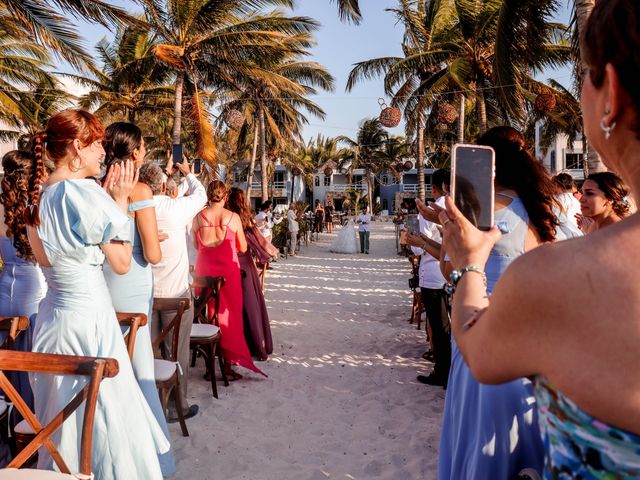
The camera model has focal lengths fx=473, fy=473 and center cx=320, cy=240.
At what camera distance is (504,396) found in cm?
191

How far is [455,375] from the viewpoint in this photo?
2195mm

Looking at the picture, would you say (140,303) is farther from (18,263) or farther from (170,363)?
(18,263)

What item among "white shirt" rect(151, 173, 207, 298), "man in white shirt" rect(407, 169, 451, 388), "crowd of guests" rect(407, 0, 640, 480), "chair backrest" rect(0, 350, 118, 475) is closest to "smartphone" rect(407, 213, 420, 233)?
"man in white shirt" rect(407, 169, 451, 388)

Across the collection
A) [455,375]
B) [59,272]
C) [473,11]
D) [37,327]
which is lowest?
[455,375]

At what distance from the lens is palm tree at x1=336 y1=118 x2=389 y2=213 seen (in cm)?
4669

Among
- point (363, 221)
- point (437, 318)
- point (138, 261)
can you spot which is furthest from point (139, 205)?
point (363, 221)

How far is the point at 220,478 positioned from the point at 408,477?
4.22 feet

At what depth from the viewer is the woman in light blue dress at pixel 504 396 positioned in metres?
1.83

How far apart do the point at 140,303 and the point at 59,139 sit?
1.17m

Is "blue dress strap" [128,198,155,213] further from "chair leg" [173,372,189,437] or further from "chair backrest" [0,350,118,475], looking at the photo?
"chair leg" [173,372,189,437]

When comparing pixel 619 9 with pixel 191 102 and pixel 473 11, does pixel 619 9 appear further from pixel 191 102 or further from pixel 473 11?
pixel 191 102

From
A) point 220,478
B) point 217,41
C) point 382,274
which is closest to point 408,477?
point 220,478

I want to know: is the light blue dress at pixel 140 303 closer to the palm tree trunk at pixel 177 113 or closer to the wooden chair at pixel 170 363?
the wooden chair at pixel 170 363

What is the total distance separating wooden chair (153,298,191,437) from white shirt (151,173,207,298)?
0.25m
